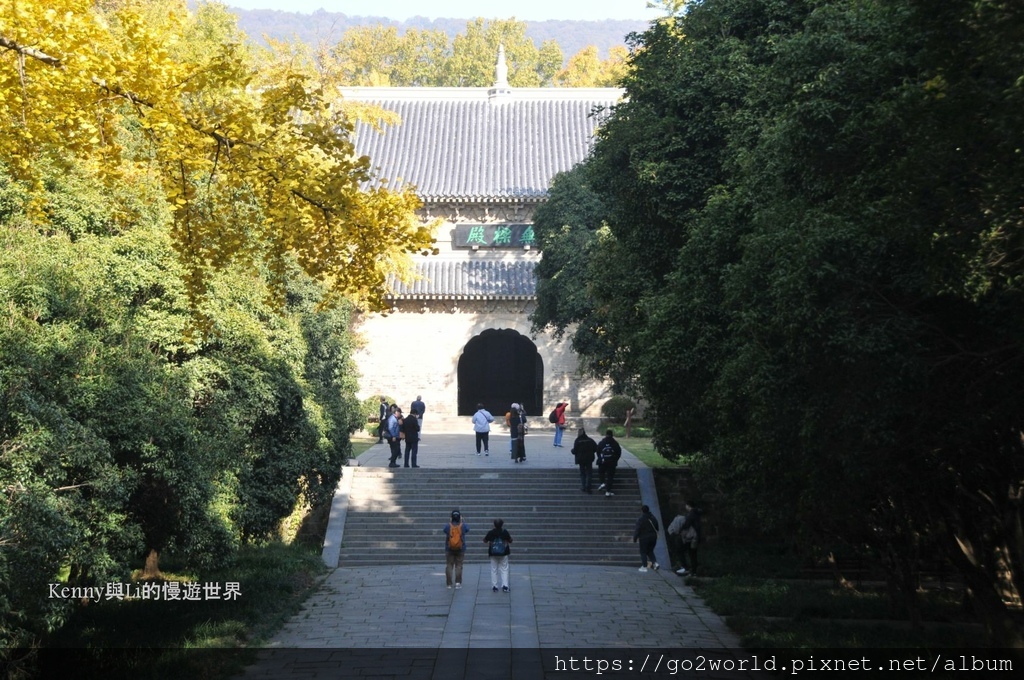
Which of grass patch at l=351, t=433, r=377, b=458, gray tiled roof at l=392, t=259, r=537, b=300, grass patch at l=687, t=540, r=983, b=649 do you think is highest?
gray tiled roof at l=392, t=259, r=537, b=300

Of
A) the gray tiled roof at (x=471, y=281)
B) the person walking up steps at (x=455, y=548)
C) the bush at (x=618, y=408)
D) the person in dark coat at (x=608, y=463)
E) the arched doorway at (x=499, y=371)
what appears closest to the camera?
the person walking up steps at (x=455, y=548)

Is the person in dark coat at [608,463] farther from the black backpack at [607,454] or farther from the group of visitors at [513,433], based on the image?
the group of visitors at [513,433]

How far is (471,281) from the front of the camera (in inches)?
1574

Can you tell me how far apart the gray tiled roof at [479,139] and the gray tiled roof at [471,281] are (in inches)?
93.4

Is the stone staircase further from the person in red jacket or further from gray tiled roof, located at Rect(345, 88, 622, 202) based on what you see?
gray tiled roof, located at Rect(345, 88, 622, 202)

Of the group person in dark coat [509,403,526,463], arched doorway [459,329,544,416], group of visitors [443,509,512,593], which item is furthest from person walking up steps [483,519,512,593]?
arched doorway [459,329,544,416]

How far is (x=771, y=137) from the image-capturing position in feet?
38.7

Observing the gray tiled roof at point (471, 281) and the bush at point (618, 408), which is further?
the gray tiled roof at point (471, 281)

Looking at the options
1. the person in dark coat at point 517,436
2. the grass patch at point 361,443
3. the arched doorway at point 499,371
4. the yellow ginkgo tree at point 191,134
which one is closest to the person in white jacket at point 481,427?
the person in dark coat at point 517,436

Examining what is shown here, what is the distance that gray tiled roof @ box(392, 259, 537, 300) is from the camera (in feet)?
129

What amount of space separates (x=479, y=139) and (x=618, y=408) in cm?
1280

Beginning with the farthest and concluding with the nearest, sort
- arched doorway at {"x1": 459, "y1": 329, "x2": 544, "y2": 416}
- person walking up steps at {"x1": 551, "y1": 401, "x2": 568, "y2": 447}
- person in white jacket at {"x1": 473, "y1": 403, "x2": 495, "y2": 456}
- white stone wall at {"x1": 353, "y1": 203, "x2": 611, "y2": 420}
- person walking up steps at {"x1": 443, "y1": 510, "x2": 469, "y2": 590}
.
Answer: arched doorway at {"x1": 459, "y1": 329, "x2": 544, "y2": 416}
white stone wall at {"x1": 353, "y1": 203, "x2": 611, "y2": 420}
person walking up steps at {"x1": 551, "y1": 401, "x2": 568, "y2": 447}
person in white jacket at {"x1": 473, "y1": 403, "x2": 495, "y2": 456}
person walking up steps at {"x1": 443, "y1": 510, "x2": 469, "y2": 590}

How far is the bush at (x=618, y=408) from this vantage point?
37.3 meters

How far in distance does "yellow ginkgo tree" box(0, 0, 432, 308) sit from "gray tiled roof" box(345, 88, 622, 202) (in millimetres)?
31128
